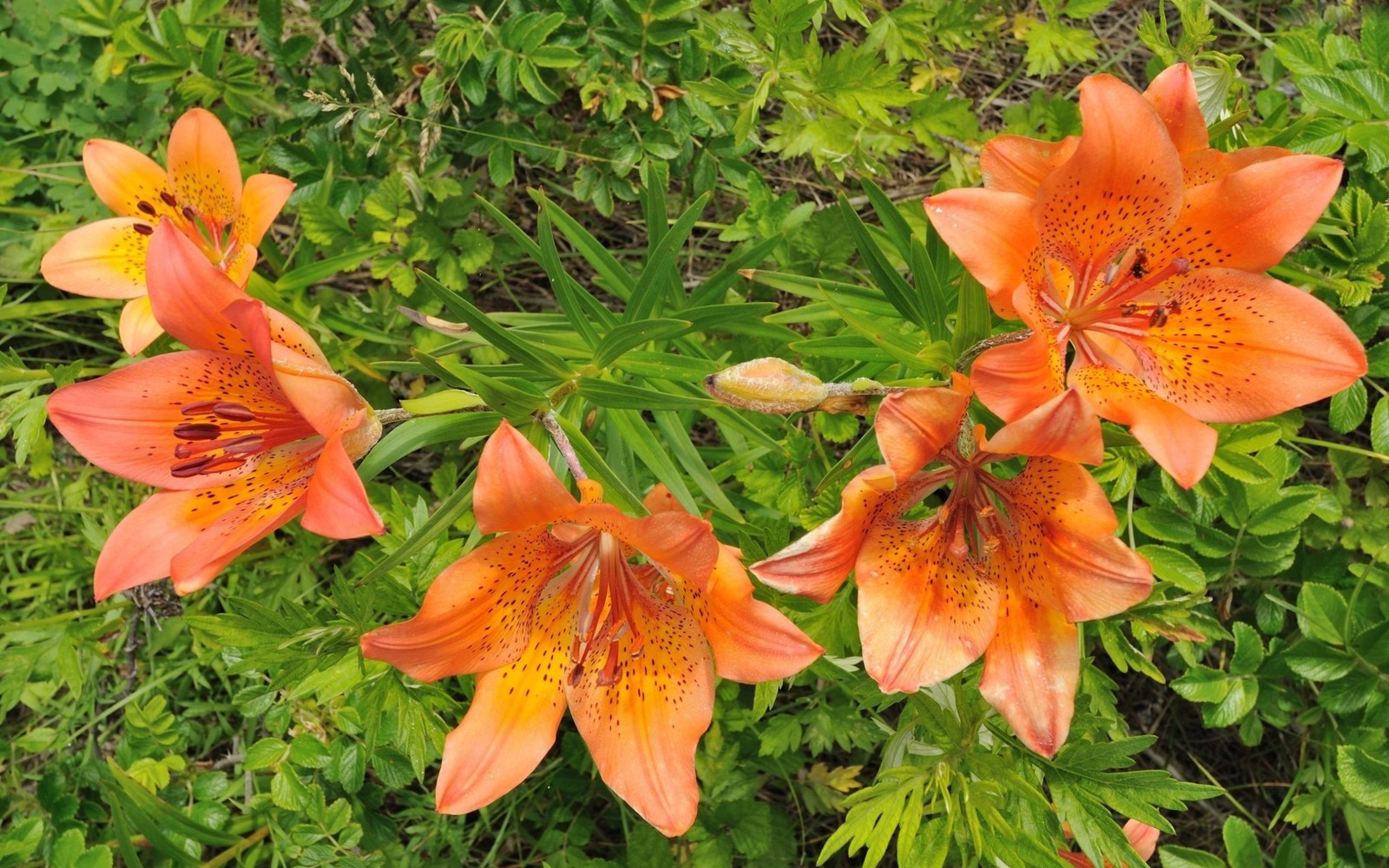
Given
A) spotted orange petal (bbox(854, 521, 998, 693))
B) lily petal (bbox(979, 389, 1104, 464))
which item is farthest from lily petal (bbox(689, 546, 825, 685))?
lily petal (bbox(979, 389, 1104, 464))

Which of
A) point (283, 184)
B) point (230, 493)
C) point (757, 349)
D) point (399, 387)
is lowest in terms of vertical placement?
point (399, 387)

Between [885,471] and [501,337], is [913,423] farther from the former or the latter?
[501,337]

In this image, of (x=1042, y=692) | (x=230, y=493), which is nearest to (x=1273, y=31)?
(x=1042, y=692)

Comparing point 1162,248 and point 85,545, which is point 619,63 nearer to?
point 1162,248

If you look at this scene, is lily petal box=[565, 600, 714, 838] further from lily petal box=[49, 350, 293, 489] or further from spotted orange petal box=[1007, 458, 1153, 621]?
lily petal box=[49, 350, 293, 489]

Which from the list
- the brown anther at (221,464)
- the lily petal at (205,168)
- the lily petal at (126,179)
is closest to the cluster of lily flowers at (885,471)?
the brown anther at (221,464)
